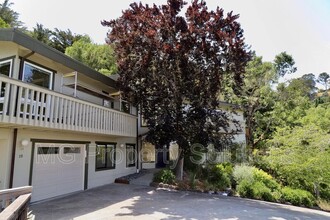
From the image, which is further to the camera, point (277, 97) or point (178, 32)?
point (277, 97)

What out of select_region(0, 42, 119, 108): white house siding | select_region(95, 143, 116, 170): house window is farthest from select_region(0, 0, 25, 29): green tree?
select_region(95, 143, 116, 170): house window

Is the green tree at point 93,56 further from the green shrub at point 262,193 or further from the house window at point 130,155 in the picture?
the green shrub at point 262,193

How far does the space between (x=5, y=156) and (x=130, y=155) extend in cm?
879

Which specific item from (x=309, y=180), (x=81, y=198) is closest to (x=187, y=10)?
(x=81, y=198)

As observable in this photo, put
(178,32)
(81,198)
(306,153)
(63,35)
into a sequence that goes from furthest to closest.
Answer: (63,35)
(306,153)
(178,32)
(81,198)

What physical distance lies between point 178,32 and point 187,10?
47.8 inches

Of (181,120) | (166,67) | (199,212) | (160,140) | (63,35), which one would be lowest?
(199,212)

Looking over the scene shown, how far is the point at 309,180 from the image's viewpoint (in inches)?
511

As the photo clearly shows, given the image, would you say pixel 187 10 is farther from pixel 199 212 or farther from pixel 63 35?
pixel 63 35

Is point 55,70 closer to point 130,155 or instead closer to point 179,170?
point 130,155

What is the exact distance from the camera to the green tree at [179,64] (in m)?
11.2

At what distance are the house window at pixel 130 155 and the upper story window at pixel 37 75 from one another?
702 centimetres

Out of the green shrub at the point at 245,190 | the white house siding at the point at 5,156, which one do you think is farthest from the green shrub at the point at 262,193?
the white house siding at the point at 5,156

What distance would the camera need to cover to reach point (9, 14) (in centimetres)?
3167
